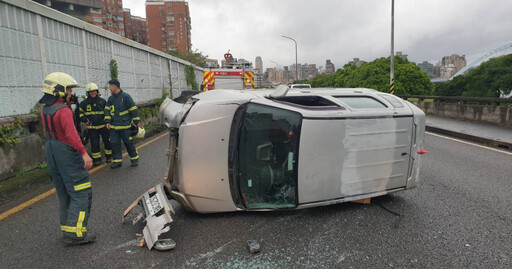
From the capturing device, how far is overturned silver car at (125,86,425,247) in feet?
10.9

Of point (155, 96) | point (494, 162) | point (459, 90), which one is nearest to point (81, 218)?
point (494, 162)

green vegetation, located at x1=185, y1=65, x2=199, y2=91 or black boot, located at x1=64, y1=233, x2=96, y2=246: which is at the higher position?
green vegetation, located at x1=185, y1=65, x2=199, y2=91

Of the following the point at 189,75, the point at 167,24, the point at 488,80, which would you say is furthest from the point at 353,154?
the point at 167,24

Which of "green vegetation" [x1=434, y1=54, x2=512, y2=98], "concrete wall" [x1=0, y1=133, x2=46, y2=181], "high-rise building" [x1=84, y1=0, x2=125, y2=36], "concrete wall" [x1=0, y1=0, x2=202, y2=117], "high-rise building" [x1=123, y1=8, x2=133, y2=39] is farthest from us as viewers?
"high-rise building" [x1=123, y1=8, x2=133, y2=39]

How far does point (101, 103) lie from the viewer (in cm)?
649

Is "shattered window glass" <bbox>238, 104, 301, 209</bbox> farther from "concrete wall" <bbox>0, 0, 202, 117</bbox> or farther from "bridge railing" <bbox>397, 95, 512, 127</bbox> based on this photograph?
"bridge railing" <bbox>397, 95, 512, 127</bbox>

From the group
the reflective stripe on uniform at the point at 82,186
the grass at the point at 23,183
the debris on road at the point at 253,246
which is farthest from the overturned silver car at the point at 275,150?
the grass at the point at 23,183

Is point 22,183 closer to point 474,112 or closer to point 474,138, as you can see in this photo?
point 474,138

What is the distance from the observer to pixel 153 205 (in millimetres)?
3273

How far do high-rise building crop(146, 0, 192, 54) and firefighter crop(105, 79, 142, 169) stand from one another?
99.0 meters

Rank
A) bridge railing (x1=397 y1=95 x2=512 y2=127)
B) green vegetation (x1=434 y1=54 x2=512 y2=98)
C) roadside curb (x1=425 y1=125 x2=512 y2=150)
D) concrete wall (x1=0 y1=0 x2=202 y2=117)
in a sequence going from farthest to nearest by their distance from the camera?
green vegetation (x1=434 y1=54 x2=512 y2=98), bridge railing (x1=397 y1=95 x2=512 y2=127), roadside curb (x1=425 y1=125 x2=512 y2=150), concrete wall (x1=0 y1=0 x2=202 y2=117)

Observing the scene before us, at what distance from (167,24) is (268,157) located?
10688 centimetres

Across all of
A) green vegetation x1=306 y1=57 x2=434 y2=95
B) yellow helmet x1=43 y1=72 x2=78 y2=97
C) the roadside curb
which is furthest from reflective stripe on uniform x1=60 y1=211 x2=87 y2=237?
green vegetation x1=306 y1=57 x2=434 y2=95

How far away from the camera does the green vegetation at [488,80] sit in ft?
137
